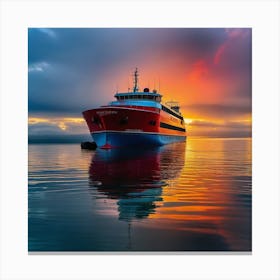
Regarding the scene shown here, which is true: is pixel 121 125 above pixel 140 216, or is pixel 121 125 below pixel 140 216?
above

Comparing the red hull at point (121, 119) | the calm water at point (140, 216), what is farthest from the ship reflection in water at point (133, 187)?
the red hull at point (121, 119)

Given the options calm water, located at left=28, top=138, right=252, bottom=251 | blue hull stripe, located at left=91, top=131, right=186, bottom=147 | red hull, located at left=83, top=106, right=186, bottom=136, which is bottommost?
calm water, located at left=28, top=138, right=252, bottom=251

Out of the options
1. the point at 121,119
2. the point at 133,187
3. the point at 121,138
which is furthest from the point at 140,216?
the point at 121,138

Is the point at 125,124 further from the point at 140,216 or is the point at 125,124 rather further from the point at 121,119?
the point at 140,216

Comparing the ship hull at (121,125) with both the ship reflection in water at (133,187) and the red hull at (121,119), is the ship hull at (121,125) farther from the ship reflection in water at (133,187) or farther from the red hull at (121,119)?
the ship reflection in water at (133,187)

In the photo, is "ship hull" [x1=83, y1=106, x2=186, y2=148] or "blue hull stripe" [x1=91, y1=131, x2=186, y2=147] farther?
"blue hull stripe" [x1=91, y1=131, x2=186, y2=147]

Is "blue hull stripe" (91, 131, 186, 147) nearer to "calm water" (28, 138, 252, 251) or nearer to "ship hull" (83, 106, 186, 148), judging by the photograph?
"ship hull" (83, 106, 186, 148)

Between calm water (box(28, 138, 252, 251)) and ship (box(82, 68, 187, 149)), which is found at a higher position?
ship (box(82, 68, 187, 149))

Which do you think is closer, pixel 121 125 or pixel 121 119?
pixel 121 119

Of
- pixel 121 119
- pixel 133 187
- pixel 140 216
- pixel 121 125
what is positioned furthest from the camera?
pixel 121 125

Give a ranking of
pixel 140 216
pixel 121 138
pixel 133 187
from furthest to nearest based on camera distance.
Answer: pixel 121 138
pixel 133 187
pixel 140 216

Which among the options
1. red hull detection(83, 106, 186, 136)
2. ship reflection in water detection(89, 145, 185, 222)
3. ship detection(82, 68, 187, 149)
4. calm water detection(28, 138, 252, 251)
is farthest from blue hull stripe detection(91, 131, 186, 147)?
calm water detection(28, 138, 252, 251)

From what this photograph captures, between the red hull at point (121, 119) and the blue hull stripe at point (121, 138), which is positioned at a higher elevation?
the red hull at point (121, 119)
